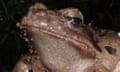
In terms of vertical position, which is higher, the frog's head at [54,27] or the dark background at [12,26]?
the frog's head at [54,27]

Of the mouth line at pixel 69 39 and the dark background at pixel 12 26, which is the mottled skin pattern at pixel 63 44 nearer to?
the mouth line at pixel 69 39

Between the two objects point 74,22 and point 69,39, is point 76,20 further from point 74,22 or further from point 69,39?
point 69,39

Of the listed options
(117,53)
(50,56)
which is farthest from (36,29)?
(117,53)

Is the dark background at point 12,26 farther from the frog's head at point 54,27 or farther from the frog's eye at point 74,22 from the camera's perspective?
the frog's eye at point 74,22

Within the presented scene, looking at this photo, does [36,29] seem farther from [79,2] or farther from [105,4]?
[105,4]

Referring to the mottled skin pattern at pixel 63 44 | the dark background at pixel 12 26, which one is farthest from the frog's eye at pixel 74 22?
the dark background at pixel 12 26

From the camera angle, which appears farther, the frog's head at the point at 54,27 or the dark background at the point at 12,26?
the dark background at the point at 12,26

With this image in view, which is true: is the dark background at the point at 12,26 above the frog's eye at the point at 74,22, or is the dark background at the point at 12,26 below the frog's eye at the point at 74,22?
below

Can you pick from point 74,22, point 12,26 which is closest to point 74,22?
point 74,22
